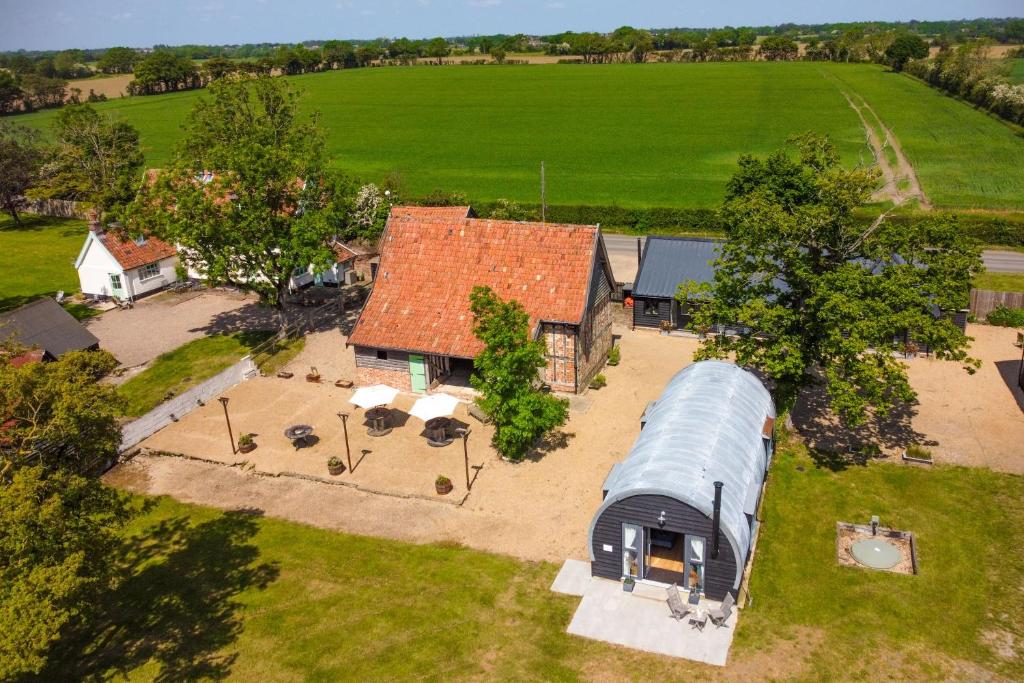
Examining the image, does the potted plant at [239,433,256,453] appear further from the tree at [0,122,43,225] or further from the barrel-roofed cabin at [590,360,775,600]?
the tree at [0,122,43,225]

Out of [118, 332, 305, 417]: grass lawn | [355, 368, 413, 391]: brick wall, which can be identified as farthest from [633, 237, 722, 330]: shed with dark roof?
[118, 332, 305, 417]: grass lawn

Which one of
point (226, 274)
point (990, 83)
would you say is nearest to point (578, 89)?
point (990, 83)

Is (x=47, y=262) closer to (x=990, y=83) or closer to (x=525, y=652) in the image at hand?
(x=525, y=652)

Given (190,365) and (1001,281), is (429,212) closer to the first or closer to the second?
(190,365)

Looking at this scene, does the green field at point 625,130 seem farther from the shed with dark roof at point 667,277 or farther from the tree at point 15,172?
the tree at point 15,172

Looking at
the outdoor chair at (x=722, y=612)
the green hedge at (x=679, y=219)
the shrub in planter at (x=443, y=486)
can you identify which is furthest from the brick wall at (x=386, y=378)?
the green hedge at (x=679, y=219)

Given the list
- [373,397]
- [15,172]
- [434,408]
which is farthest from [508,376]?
[15,172]

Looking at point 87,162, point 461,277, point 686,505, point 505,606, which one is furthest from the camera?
point 87,162

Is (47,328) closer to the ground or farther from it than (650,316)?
farther from it
